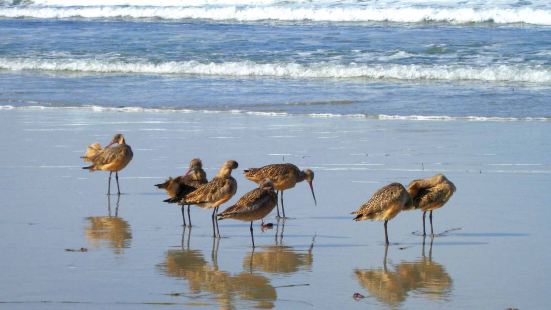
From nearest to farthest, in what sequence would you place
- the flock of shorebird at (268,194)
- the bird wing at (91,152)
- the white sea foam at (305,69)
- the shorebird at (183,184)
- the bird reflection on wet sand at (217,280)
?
the bird reflection on wet sand at (217,280), the flock of shorebird at (268,194), the shorebird at (183,184), the bird wing at (91,152), the white sea foam at (305,69)

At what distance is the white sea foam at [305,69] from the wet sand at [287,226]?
566 centimetres

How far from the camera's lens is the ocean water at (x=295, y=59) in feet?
Result: 54.9

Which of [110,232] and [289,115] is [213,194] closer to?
[110,232]

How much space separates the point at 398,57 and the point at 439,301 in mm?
16034

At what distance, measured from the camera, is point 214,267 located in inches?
288

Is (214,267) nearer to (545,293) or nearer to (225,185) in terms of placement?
(225,185)

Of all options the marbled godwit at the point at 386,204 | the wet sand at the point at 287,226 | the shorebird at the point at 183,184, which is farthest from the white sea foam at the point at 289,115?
the marbled godwit at the point at 386,204

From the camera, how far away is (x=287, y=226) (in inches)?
349

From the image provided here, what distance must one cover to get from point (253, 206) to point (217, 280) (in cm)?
120

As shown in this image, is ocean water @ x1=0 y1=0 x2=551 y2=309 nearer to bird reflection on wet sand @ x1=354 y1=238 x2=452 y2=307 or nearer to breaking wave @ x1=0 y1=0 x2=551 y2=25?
bird reflection on wet sand @ x1=354 y1=238 x2=452 y2=307

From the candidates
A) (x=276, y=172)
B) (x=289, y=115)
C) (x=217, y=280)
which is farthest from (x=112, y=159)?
(x=289, y=115)

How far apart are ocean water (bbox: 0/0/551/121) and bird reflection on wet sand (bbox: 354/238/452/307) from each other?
7.66 m

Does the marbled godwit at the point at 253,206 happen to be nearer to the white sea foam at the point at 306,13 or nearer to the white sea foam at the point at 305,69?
the white sea foam at the point at 305,69

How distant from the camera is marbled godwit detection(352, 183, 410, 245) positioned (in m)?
8.10
